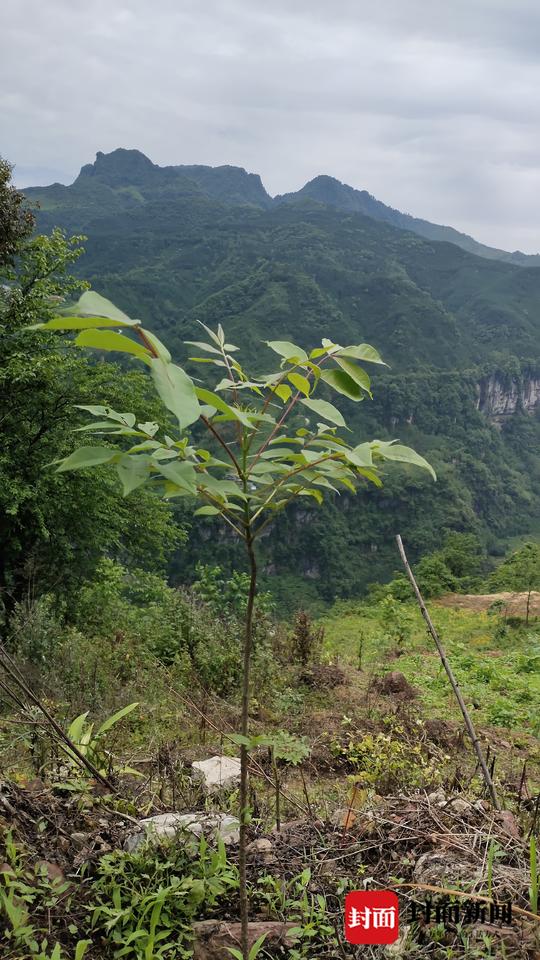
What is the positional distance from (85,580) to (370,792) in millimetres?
8331

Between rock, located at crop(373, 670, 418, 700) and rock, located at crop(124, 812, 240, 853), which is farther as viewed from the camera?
rock, located at crop(373, 670, 418, 700)

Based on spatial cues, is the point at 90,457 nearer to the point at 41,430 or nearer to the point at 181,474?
the point at 181,474

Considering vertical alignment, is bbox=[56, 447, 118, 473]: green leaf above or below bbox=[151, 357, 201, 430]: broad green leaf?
below

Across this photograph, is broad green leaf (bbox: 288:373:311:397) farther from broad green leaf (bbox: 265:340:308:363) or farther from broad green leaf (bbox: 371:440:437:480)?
broad green leaf (bbox: 371:440:437:480)

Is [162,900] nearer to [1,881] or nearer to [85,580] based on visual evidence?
[1,881]

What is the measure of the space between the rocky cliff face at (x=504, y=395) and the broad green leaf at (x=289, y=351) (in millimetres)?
106147

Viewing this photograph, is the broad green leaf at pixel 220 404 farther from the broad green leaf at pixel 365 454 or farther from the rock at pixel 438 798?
the rock at pixel 438 798

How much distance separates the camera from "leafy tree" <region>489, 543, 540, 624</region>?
697 inches

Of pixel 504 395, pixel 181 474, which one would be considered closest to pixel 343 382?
pixel 181 474

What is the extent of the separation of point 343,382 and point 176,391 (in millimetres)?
472

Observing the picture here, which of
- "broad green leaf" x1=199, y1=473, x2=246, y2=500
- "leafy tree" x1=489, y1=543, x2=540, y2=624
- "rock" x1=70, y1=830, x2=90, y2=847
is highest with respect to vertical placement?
"broad green leaf" x1=199, y1=473, x2=246, y2=500

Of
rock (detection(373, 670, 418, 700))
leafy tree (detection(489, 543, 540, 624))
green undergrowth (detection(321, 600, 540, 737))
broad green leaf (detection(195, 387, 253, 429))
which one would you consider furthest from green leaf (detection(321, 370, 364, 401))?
leafy tree (detection(489, 543, 540, 624))

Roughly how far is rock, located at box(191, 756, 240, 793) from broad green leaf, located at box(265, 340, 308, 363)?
2209mm

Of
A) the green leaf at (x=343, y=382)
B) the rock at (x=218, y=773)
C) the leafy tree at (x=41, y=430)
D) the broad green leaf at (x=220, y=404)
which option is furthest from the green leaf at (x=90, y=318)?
the leafy tree at (x=41, y=430)
